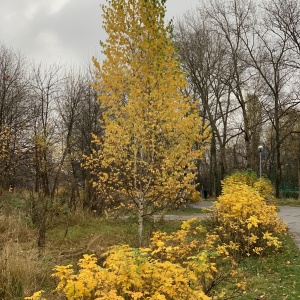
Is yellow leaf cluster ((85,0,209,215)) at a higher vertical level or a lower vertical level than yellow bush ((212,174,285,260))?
higher

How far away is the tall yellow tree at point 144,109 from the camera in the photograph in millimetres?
6617

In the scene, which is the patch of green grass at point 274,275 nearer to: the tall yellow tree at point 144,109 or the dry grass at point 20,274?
the tall yellow tree at point 144,109

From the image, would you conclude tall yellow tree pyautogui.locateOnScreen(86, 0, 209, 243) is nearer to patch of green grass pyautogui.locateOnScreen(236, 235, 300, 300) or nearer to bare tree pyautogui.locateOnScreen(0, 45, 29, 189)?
patch of green grass pyautogui.locateOnScreen(236, 235, 300, 300)

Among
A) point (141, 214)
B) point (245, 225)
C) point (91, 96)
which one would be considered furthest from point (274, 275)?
point (91, 96)

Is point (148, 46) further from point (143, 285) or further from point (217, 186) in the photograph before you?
point (217, 186)

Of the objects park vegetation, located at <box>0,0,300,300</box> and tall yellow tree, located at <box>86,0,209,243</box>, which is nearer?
park vegetation, located at <box>0,0,300,300</box>

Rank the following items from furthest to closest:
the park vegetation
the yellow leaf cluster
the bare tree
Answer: the bare tree → the yellow leaf cluster → the park vegetation

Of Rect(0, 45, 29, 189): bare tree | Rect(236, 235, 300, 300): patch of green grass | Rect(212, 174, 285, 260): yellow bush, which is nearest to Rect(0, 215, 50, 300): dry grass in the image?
Rect(236, 235, 300, 300): patch of green grass

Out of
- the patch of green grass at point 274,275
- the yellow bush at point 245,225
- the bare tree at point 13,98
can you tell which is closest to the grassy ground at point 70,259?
the patch of green grass at point 274,275

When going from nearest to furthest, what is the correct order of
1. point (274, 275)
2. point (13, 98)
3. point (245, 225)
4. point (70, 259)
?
point (274, 275) → point (70, 259) → point (245, 225) → point (13, 98)

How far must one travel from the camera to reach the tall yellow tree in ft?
21.7

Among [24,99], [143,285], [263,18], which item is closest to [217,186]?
[263,18]

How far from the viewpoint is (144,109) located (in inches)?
263

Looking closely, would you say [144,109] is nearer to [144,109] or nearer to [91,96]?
[144,109]
